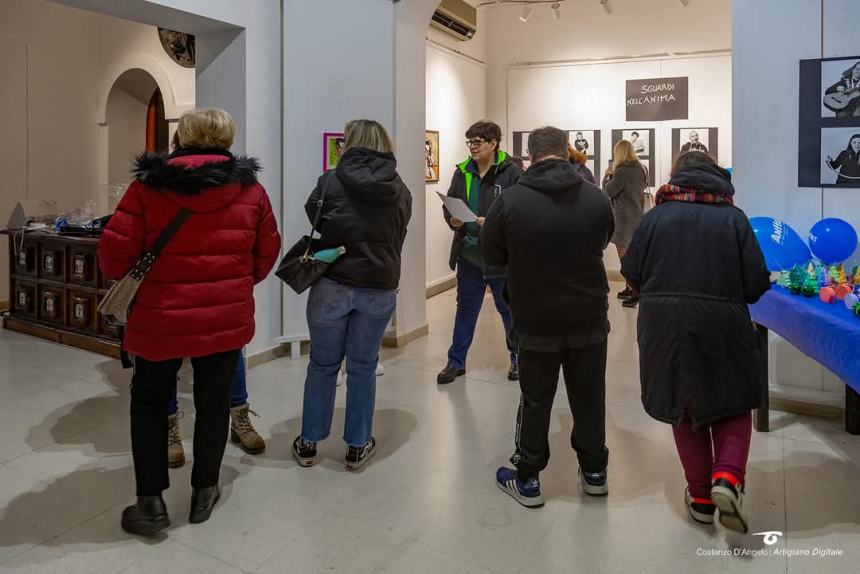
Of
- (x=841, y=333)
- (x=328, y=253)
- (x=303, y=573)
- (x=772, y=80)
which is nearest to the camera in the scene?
(x=303, y=573)

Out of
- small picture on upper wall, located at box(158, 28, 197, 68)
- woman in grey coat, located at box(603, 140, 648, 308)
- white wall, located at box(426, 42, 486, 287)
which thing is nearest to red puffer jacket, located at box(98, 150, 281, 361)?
small picture on upper wall, located at box(158, 28, 197, 68)

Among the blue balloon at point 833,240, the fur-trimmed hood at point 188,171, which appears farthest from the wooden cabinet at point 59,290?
the blue balloon at point 833,240

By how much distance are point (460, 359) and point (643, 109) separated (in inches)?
203

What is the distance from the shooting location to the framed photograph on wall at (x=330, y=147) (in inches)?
198

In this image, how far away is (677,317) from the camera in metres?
2.41

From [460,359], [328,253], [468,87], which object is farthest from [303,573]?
[468,87]

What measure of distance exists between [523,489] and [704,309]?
1025 millimetres

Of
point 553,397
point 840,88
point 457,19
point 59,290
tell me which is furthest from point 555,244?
point 457,19

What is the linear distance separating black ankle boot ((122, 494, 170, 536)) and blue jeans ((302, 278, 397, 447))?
2.47 feet

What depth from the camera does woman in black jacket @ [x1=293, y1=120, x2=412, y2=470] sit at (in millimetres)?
2885

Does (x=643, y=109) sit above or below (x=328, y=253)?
above

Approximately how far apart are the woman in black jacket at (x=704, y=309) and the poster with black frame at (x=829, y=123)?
5.05ft

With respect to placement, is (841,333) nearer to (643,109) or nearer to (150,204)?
(150,204)

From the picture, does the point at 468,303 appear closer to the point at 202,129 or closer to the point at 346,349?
the point at 346,349
